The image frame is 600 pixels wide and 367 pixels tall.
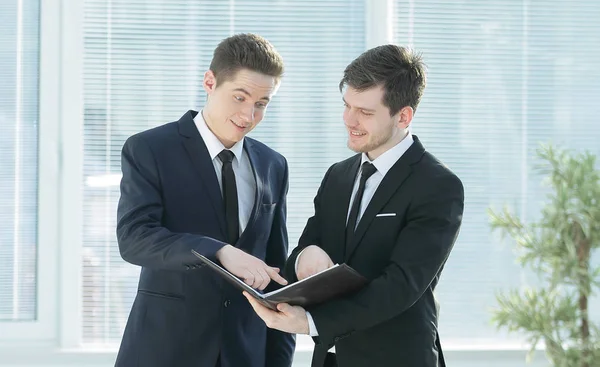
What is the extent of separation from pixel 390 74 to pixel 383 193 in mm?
317

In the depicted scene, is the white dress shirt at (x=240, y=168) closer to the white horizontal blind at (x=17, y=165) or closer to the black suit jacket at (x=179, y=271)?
the black suit jacket at (x=179, y=271)

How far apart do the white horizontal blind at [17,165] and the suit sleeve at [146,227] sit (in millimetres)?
1399

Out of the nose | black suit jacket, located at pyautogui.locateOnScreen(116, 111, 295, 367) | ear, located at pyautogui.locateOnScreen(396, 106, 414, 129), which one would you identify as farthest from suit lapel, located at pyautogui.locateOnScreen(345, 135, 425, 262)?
the nose

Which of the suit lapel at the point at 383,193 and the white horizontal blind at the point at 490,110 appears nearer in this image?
the suit lapel at the point at 383,193

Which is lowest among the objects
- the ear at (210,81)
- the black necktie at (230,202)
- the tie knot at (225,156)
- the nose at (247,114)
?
the black necktie at (230,202)

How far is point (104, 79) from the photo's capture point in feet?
10.8

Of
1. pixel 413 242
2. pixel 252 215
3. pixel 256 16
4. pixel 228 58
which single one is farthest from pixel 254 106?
pixel 256 16

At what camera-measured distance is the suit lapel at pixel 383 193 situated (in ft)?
6.18

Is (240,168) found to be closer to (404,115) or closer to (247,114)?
(247,114)

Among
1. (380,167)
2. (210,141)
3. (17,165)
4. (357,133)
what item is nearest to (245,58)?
(210,141)

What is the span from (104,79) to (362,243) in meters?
1.83

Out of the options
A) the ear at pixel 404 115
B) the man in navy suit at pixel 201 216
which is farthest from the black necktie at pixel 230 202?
the ear at pixel 404 115

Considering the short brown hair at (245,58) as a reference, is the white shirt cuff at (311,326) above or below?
below

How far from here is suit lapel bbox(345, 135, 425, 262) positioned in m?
1.88
